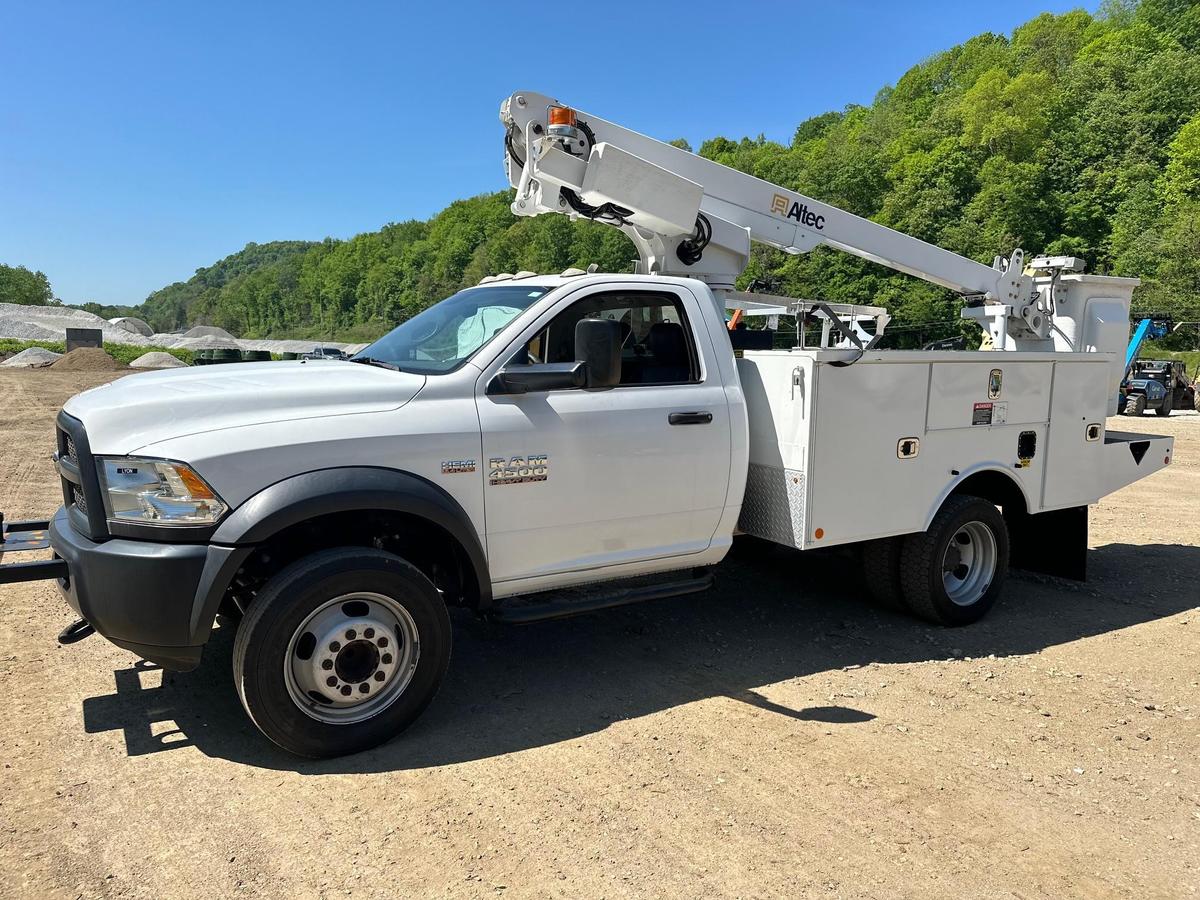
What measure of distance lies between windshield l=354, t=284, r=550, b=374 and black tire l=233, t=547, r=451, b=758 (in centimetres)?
104

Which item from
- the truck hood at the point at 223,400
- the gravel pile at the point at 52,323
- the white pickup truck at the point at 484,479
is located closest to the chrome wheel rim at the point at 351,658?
the white pickup truck at the point at 484,479

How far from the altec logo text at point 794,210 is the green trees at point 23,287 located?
467 ft

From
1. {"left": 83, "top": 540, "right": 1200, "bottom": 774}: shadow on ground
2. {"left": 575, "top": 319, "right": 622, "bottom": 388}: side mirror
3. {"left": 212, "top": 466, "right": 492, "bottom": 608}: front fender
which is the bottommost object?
{"left": 83, "top": 540, "right": 1200, "bottom": 774}: shadow on ground

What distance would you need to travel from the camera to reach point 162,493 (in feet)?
11.3

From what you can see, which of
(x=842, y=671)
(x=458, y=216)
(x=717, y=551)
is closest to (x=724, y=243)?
(x=717, y=551)

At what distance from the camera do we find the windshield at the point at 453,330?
4.32 meters

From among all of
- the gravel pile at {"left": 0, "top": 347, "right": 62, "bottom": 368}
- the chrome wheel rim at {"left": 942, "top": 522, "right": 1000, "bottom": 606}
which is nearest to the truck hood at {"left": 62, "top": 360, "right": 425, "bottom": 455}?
the chrome wheel rim at {"left": 942, "top": 522, "right": 1000, "bottom": 606}

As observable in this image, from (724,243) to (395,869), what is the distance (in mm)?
4282

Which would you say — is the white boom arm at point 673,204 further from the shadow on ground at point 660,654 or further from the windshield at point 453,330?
the shadow on ground at point 660,654

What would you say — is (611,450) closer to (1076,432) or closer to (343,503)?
(343,503)

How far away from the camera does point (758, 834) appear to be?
322 centimetres

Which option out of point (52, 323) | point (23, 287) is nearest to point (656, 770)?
point (52, 323)

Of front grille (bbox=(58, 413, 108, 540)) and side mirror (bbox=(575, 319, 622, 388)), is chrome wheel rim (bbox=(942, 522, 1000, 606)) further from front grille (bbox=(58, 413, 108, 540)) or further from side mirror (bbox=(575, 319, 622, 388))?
front grille (bbox=(58, 413, 108, 540))

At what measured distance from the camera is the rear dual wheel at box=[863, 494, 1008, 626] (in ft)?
18.2
